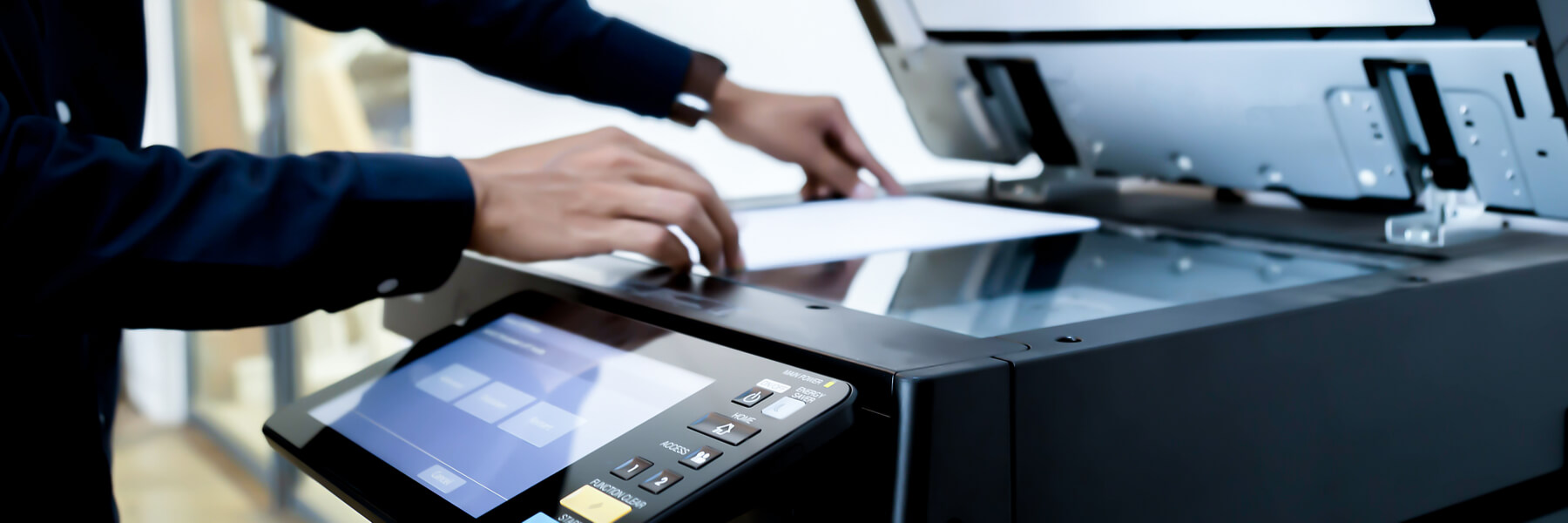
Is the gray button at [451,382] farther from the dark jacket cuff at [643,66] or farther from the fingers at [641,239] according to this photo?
the dark jacket cuff at [643,66]

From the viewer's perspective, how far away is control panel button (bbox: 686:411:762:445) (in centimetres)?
36

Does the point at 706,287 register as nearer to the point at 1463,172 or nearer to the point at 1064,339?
the point at 1064,339

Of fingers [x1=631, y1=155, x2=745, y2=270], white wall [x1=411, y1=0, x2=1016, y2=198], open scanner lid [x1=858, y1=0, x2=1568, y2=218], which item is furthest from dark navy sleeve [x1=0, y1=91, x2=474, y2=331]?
white wall [x1=411, y1=0, x2=1016, y2=198]

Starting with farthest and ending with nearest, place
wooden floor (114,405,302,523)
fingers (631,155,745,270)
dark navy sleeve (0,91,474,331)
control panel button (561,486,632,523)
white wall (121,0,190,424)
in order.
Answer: white wall (121,0,190,424) → wooden floor (114,405,302,523) → fingers (631,155,745,270) → dark navy sleeve (0,91,474,331) → control panel button (561,486,632,523)

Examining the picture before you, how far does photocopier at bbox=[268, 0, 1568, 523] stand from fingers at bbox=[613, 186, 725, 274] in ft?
0.09

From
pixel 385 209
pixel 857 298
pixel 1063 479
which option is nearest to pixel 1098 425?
pixel 1063 479

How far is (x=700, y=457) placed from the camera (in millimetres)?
358

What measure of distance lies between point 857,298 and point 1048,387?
0.15 metres

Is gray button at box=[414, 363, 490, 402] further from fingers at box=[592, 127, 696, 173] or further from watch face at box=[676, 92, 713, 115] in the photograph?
watch face at box=[676, 92, 713, 115]

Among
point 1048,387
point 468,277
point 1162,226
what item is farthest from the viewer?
point 1162,226

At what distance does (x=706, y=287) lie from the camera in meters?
0.53

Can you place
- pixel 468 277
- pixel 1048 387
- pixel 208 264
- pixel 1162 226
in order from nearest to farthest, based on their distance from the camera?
1. pixel 1048 387
2. pixel 208 264
3. pixel 468 277
4. pixel 1162 226

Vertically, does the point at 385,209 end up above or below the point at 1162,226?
above

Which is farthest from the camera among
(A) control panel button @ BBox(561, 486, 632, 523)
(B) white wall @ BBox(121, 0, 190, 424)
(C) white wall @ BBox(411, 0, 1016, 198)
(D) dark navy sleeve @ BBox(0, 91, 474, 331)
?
(B) white wall @ BBox(121, 0, 190, 424)
